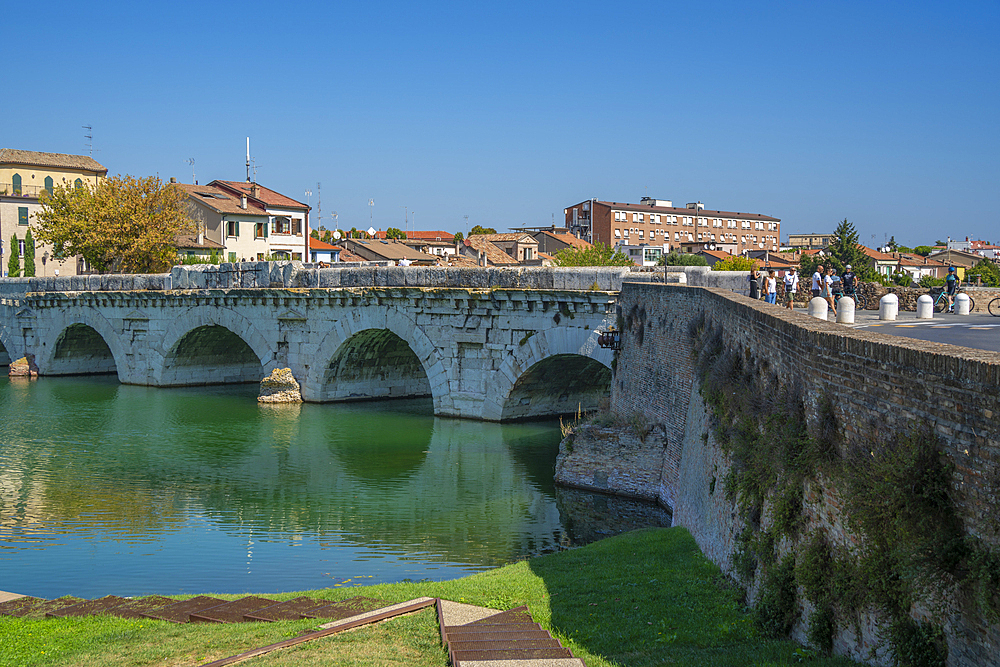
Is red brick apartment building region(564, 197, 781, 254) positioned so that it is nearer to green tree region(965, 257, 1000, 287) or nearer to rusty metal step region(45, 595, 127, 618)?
green tree region(965, 257, 1000, 287)

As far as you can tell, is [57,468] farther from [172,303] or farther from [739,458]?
[739,458]

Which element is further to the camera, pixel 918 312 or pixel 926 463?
pixel 918 312

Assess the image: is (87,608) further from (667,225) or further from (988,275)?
(667,225)

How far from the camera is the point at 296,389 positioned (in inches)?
1329

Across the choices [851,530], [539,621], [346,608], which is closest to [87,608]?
[346,608]

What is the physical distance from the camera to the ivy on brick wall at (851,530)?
5441 mm

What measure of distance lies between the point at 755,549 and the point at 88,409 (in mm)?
30269

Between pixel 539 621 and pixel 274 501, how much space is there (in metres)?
Answer: 12.1

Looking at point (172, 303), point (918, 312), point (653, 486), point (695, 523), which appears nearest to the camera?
point (695, 523)

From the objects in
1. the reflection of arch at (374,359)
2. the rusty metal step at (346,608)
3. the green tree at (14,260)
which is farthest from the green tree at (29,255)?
the rusty metal step at (346,608)

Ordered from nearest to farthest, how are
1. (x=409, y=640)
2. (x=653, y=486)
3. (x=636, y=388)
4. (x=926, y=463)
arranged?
(x=926, y=463)
(x=409, y=640)
(x=653, y=486)
(x=636, y=388)

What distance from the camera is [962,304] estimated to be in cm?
2416

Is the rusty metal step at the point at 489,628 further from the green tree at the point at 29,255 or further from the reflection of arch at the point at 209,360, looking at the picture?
the green tree at the point at 29,255

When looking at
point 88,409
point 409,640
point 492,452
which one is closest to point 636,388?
point 492,452
